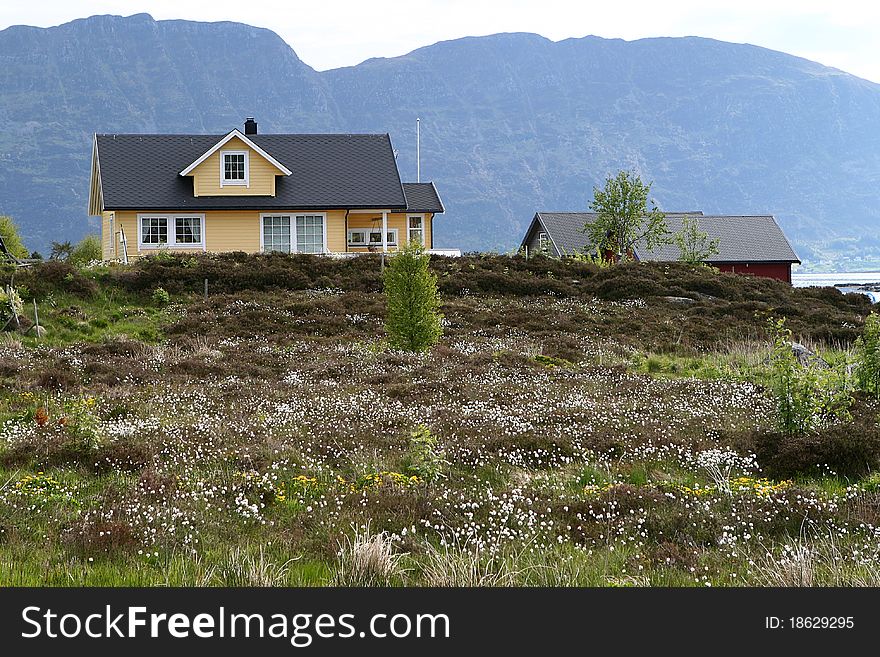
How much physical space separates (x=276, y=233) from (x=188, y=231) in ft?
14.4

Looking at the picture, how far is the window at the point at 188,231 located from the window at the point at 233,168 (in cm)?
236

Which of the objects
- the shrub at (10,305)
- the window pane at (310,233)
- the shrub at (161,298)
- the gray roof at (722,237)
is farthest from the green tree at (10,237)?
the shrub at (10,305)

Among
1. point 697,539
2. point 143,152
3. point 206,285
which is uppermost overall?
point 143,152

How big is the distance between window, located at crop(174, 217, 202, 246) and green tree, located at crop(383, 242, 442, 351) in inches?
944

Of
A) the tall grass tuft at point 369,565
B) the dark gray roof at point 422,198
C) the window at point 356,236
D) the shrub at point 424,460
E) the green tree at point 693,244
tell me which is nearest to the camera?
the tall grass tuft at point 369,565

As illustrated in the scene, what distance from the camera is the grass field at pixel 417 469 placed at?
7133 mm

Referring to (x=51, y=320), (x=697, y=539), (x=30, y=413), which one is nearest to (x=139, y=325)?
(x=51, y=320)

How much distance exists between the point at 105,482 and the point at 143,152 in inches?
1623

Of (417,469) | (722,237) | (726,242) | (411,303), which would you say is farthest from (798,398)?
(722,237)

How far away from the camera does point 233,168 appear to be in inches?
1778

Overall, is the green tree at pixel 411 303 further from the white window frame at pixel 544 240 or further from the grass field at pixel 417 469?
the white window frame at pixel 544 240

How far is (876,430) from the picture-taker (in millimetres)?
11664

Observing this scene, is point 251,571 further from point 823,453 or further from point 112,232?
point 112,232

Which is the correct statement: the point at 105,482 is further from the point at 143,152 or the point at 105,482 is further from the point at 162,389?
the point at 143,152
